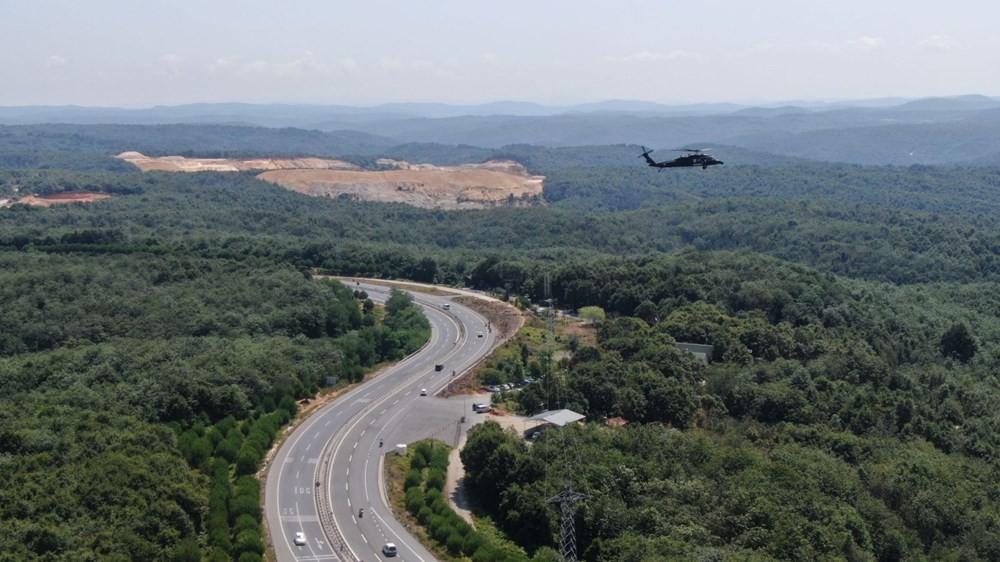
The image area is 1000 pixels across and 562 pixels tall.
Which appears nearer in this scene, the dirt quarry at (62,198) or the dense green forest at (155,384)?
the dense green forest at (155,384)

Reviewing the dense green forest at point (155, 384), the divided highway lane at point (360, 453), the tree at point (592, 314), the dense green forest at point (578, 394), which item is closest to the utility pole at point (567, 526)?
the dense green forest at point (578, 394)

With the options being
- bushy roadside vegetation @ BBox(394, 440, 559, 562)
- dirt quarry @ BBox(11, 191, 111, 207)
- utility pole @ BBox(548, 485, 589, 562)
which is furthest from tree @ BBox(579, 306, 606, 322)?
dirt quarry @ BBox(11, 191, 111, 207)

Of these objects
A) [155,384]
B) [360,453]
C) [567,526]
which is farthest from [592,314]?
[567,526]

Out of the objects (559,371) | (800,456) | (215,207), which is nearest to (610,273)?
(559,371)

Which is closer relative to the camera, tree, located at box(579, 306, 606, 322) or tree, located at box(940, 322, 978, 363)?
tree, located at box(940, 322, 978, 363)

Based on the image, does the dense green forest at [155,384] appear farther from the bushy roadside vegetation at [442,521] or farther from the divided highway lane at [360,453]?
→ the bushy roadside vegetation at [442,521]

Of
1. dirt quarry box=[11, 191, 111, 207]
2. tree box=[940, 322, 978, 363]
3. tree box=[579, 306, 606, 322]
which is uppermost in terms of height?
dirt quarry box=[11, 191, 111, 207]

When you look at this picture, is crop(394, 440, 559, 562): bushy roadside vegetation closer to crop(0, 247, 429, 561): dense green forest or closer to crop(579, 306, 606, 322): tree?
crop(0, 247, 429, 561): dense green forest
